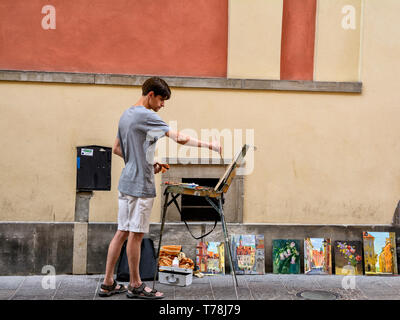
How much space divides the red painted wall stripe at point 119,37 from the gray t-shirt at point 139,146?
1520 mm

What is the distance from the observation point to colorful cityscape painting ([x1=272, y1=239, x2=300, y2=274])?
5.93 m

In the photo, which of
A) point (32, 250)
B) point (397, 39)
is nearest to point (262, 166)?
point (397, 39)

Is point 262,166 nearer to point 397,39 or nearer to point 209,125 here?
point 209,125

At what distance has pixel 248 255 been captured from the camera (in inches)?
232

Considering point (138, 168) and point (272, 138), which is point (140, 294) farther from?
point (272, 138)

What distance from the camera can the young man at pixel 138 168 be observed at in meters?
4.62

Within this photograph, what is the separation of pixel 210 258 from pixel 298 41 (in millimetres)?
2818

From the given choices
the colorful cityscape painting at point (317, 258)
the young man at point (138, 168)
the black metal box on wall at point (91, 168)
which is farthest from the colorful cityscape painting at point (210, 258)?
the black metal box on wall at point (91, 168)

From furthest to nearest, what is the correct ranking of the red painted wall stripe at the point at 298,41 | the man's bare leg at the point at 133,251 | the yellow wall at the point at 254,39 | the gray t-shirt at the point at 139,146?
the red painted wall stripe at the point at 298,41 → the yellow wall at the point at 254,39 → the man's bare leg at the point at 133,251 → the gray t-shirt at the point at 139,146

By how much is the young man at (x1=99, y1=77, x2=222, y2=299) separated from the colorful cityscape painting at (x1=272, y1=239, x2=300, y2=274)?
5.49 ft

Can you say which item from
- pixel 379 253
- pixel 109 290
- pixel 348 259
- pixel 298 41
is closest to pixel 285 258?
pixel 348 259

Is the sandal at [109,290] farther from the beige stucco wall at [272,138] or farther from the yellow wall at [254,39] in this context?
the yellow wall at [254,39]

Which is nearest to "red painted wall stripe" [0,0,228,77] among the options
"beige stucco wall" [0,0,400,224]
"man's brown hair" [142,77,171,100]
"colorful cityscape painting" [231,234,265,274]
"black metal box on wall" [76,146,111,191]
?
"beige stucco wall" [0,0,400,224]

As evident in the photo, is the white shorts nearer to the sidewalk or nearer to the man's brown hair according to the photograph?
the sidewalk
